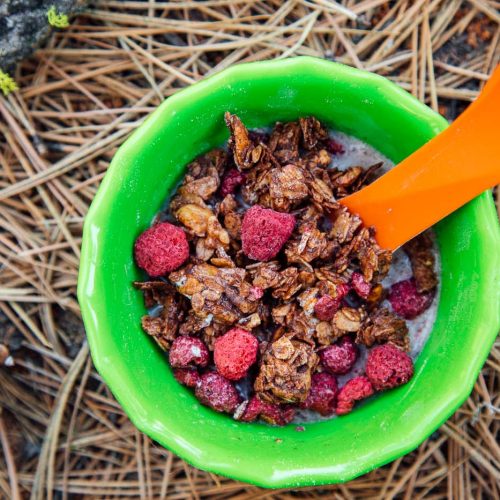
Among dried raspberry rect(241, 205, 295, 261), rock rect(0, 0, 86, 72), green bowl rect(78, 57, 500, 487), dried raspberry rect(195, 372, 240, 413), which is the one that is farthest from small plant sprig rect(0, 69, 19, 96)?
dried raspberry rect(195, 372, 240, 413)

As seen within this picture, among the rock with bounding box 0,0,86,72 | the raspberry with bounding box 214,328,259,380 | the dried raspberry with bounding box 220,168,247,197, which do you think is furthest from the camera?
the rock with bounding box 0,0,86,72

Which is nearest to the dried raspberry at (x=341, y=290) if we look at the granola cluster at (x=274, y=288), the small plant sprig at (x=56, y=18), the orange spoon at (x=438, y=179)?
the granola cluster at (x=274, y=288)

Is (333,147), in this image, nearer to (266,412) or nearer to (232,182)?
(232,182)

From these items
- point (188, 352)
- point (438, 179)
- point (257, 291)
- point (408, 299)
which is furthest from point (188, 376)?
point (438, 179)

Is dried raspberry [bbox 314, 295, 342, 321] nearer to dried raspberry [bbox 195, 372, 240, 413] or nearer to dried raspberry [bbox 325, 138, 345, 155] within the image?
dried raspberry [bbox 195, 372, 240, 413]

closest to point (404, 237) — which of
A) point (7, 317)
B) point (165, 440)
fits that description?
point (165, 440)

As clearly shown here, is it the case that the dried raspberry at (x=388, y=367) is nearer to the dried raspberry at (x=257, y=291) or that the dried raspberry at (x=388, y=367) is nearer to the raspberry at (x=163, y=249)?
the dried raspberry at (x=257, y=291)

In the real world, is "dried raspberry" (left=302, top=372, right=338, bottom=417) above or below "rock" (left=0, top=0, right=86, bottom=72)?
below
